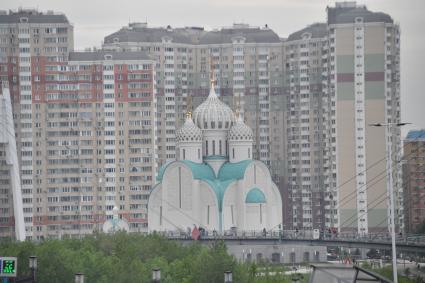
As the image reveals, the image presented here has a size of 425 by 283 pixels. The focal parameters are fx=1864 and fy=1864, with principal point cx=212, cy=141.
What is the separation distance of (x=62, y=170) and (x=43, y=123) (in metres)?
2.96

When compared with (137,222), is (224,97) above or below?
above

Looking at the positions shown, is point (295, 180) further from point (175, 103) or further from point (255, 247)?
point (255, 247)

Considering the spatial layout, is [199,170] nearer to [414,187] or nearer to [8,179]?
[8,179]

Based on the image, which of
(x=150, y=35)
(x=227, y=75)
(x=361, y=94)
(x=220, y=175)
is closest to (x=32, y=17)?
(x=150, y=35)

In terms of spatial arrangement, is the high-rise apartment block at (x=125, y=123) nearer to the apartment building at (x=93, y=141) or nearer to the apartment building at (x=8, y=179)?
the apartment building at (x=93, y=141)

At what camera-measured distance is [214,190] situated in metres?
94.9

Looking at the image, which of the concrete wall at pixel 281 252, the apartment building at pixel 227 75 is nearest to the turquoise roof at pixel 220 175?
the concrete wall at pixel 281 252

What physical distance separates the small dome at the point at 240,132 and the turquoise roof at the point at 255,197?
10.1 ft

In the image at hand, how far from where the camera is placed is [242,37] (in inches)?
4678

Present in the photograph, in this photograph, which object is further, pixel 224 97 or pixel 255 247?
pixel 224 97

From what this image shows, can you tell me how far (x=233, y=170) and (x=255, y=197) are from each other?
1.95m

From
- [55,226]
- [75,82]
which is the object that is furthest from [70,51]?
[55,226]

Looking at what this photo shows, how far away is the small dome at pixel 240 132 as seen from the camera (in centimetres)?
9581

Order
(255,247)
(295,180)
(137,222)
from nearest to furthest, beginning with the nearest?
1. (255,247)
2. (137,222)
3. (295,180)
